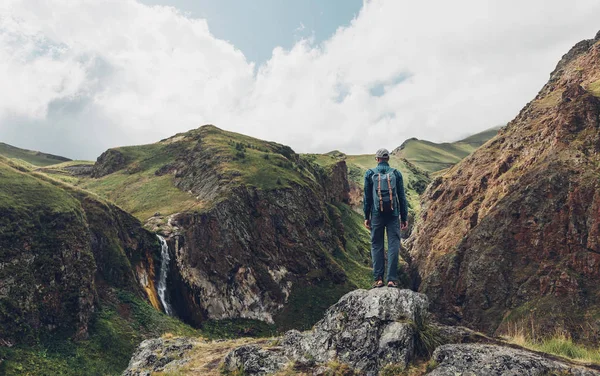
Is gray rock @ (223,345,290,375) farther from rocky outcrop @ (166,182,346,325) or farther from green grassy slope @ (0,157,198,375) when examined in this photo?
rocky outcrop @ (166,182,346,325)

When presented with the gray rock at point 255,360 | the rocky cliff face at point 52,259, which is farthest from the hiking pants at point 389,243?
the rocky cliff face at point 52,259

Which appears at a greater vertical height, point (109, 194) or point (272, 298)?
point (109, 194)

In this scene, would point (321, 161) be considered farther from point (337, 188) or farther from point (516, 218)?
point (516, 218)

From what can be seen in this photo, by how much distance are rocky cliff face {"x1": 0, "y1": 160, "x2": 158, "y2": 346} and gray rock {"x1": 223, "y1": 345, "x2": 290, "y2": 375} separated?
27080 millimetres

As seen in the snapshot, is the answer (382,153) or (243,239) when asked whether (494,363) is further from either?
(243,239)

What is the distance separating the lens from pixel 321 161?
144625mm

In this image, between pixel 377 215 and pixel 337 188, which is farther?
pixel 337 188

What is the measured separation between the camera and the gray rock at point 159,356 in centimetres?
1352

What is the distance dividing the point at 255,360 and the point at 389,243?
583 centimetres

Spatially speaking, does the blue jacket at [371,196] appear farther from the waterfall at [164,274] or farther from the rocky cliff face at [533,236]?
the waterfall at [164,274]

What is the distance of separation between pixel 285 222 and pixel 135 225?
28350 millimetres

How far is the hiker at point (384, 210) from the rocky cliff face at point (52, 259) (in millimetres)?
30883

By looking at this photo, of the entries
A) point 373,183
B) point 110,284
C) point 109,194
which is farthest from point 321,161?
point 373,183

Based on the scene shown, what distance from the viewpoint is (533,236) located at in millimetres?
63719
